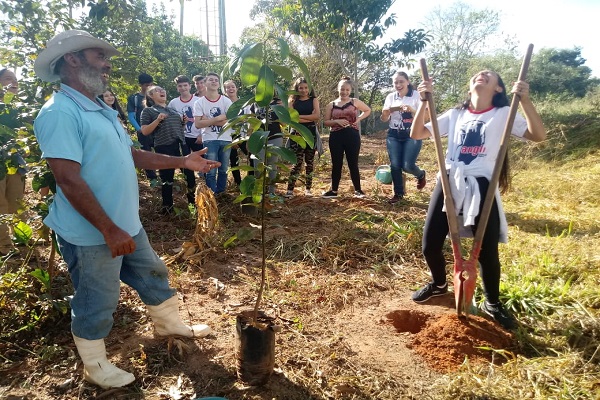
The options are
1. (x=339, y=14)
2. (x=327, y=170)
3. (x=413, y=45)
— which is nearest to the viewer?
(x=327, y=170)

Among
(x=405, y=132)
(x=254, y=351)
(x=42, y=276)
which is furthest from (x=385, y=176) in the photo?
(x=42, y=276)

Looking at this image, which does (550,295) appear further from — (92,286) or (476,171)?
(92,286)

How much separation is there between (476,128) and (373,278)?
151cm

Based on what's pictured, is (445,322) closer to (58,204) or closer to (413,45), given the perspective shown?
(58,204)

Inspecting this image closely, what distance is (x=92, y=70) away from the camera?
6.36ft

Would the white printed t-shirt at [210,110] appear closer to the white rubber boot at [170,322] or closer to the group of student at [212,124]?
the group of student at [212,124]

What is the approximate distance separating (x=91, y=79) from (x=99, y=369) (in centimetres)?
148

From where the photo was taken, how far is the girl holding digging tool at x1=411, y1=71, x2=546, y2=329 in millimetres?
2465

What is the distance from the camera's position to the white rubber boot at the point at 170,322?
94.7 inches

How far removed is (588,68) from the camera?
20406mm

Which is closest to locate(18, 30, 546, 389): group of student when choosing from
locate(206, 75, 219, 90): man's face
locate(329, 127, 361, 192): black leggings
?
locate(329, 127, 361, 192): black leggings

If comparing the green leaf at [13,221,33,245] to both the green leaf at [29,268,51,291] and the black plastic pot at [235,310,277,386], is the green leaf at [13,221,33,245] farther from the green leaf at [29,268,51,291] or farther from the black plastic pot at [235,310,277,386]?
the black plastic pot at [235,310,277,386]

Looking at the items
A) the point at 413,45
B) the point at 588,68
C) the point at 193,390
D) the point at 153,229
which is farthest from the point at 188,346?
the point at 588,68

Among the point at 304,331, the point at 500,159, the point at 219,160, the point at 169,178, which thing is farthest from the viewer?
the point at 219,160
